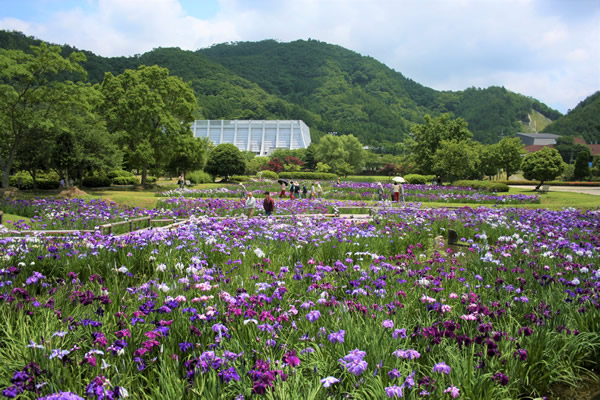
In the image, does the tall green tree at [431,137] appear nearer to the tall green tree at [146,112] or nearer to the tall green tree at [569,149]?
the tall green tree at [146,112]

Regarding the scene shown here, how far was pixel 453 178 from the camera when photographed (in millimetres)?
39562

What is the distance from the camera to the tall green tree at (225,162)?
170ft

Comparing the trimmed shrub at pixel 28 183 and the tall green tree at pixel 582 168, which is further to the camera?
the tall green tree at pixel 582 168

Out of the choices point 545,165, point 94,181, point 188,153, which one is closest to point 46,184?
point 94,181

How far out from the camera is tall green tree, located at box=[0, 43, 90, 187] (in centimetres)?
1848

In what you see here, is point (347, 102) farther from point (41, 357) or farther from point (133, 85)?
point (41, 357)

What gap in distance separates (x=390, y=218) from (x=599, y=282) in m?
7.22

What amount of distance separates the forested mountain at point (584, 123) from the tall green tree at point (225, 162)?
13154 cm

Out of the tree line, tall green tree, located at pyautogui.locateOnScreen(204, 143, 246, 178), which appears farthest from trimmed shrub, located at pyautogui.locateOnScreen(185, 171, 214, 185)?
tall green tree, located at pyautogui.locateOnScreen(204, 143, 246, 178)

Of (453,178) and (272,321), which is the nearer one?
(272,321)

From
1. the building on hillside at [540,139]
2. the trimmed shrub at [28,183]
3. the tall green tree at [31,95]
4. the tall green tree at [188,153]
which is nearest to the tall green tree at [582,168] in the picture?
the tall green tree at [188,153]

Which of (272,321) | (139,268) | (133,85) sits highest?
(133,85)

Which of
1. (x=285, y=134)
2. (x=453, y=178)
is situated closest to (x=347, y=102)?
(x=285, y=134)

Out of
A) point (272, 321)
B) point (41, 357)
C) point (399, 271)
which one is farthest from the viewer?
point (399, 271)
